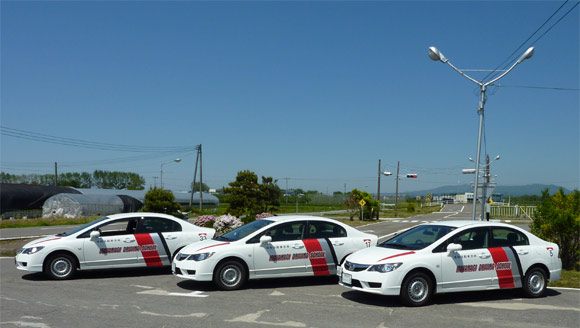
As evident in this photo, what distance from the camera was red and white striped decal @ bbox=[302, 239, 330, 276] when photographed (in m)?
10.5

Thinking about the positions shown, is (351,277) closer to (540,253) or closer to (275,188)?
(540,253)

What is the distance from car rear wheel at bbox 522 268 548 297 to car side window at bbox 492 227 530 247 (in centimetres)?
57

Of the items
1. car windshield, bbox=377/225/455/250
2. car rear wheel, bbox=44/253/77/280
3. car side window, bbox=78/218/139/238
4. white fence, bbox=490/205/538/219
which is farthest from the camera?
white fence, bbox=490/205/538/219

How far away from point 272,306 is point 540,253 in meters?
5.28

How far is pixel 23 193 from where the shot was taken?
158 ft

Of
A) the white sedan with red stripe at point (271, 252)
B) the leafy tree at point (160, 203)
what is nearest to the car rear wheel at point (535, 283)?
the white sedan with red stripe at point (271, 252)

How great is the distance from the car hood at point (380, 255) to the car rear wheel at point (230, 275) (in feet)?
7.35

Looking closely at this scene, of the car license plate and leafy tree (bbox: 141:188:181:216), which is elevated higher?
leafy tree (bbox: 141:188:181:216)

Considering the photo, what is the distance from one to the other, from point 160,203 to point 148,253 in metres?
15.8

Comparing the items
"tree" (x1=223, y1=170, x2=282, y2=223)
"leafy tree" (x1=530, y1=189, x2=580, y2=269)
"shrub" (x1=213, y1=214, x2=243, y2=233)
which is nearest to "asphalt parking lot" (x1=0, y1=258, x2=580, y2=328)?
"leafy tree" (x1=530, y1=189, x2=580, y2=269)

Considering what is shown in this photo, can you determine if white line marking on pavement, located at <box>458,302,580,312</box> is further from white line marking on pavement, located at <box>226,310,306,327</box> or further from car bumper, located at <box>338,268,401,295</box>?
white line marking on pavement, located at <box>226,310,306,327</box>

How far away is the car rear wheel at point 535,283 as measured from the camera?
373 inches

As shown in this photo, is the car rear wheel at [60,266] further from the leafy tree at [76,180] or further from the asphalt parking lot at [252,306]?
the leafy tree at [76,180]

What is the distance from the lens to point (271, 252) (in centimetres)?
1016
